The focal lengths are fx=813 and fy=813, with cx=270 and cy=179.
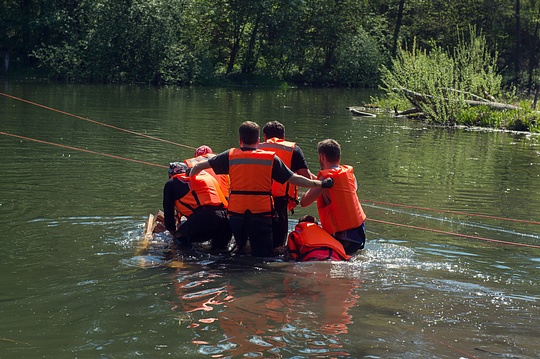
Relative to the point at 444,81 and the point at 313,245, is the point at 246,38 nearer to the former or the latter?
the point at 444,81

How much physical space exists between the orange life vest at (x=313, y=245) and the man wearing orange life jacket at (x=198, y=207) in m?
0.85

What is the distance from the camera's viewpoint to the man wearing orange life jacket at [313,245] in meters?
8.62

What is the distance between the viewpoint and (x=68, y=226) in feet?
33.6

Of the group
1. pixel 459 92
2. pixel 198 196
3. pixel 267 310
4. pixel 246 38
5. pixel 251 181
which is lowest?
pixel 267 310

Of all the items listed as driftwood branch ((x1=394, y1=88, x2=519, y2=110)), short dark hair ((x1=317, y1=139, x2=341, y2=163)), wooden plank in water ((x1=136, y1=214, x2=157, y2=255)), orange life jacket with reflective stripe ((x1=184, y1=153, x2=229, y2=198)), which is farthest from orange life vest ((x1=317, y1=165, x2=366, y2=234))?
driftwood branch ((x1=394, y1=88, x2=519, y2=110))

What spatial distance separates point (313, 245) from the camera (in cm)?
863

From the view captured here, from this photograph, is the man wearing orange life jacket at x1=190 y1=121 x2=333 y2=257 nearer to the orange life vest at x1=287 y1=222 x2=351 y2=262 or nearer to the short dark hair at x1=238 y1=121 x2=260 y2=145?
the short dark hair at x1=238 y1=121 x2=260 y2=145

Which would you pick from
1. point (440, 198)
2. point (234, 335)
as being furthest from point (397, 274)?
point (440, 198)

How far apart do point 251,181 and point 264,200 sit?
0.25m

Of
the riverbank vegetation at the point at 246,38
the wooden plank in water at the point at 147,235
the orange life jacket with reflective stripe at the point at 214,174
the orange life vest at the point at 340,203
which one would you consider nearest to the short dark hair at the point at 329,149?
the orange life vest at the point at 340,203

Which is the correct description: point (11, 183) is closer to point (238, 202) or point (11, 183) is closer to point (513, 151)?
point (238, 202)

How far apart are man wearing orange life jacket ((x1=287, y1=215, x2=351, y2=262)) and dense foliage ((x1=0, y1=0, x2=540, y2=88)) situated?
35118 millimetres

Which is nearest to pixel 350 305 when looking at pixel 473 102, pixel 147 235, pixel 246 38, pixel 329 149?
pixel 329 149

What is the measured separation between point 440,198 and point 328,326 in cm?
716
